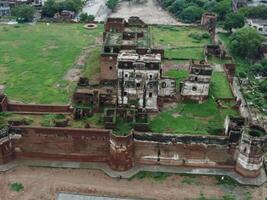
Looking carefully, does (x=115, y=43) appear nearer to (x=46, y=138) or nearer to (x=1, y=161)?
(x=46, y=138)

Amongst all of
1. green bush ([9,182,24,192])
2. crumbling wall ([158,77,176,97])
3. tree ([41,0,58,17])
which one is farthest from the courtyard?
tree ([41,0,58,17])

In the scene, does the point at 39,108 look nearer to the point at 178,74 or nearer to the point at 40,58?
the point at 40,58

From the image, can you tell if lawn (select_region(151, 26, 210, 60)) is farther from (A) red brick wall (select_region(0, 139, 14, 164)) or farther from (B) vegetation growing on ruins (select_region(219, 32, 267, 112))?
(A) red brick wall (select_region(0, 139, 14, 164))

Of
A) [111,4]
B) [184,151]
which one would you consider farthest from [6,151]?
[111,4]

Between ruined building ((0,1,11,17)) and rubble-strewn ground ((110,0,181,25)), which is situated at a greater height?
ruined building ((0,1,11,17))

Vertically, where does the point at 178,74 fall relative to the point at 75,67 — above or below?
above
